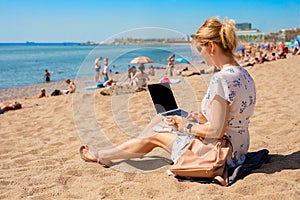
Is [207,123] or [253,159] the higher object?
[207,123]

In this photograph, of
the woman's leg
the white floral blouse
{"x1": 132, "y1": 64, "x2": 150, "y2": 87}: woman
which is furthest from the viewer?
{"x1": 132, "y1": 64, "x2": 150, "y2": 87}: woman

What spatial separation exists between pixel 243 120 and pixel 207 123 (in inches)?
11.3

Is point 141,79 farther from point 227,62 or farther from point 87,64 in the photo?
point 227,62

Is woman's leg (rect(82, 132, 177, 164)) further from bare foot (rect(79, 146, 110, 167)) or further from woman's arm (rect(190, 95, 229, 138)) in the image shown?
woman's arm (rect(190, 95, 229, 138))

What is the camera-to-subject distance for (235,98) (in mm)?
2207

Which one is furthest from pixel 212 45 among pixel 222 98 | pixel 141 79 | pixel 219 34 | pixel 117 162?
pixel 141 79

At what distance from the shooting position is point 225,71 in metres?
2.22

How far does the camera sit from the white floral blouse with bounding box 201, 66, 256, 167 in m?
2.18

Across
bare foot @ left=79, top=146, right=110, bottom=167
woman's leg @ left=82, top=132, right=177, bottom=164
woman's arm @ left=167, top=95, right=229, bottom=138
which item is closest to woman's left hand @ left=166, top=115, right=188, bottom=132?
woman's arm @ left=167, top=95, right=229, bottom=138

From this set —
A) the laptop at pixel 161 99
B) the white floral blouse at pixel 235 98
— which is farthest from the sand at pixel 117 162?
the laptop at pixel 161 99

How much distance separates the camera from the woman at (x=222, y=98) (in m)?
2.18

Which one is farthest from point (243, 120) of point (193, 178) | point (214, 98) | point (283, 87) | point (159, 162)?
point (283, 87)

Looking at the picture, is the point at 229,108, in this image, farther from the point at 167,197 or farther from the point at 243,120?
the point at 167,197

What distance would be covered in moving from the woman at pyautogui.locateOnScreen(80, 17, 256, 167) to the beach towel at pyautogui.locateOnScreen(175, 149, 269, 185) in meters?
0.06
